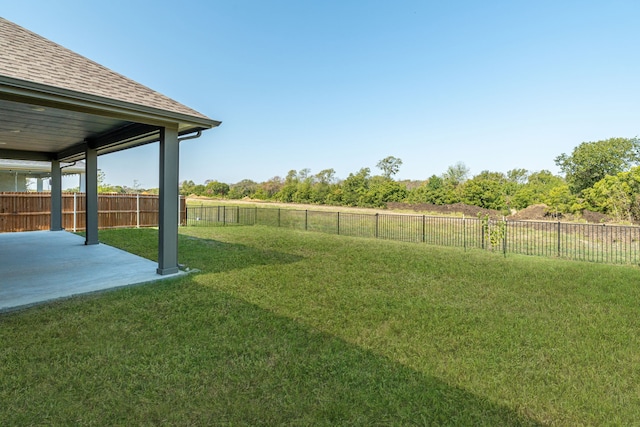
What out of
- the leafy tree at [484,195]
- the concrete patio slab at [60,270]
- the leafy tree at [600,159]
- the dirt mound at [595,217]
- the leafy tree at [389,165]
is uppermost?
the leafy tree at [389,165]

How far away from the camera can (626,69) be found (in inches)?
485

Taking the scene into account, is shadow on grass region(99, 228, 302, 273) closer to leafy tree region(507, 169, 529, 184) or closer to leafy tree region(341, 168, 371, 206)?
leafy tree region(341, 168, 371, 206)

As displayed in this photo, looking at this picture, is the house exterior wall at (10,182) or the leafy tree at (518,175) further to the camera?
the leafy tree at (518,175)

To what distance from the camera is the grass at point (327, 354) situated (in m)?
2.14

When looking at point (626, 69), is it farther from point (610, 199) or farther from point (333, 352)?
point (333, 352)

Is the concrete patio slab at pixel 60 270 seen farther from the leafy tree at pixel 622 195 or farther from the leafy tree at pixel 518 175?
the leafy tree at pixel 518 175

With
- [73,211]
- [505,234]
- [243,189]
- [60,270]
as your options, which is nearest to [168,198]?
[60,270]

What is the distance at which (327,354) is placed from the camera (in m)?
2.89

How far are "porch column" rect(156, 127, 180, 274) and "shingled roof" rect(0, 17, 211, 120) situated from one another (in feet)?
1.87

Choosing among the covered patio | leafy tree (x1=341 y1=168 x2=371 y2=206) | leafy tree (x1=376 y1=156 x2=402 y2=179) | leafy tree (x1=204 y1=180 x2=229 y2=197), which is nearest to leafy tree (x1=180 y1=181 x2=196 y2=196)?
leafy tree (x1=204 y1=180 x2=229 y2=197)

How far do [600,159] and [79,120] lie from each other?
100ft

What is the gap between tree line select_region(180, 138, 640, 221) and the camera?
15938 mm

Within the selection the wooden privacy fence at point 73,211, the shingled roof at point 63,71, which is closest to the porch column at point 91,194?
the wooden privacy fence at point 73,211

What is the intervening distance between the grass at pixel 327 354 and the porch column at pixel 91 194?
4.67 meters
